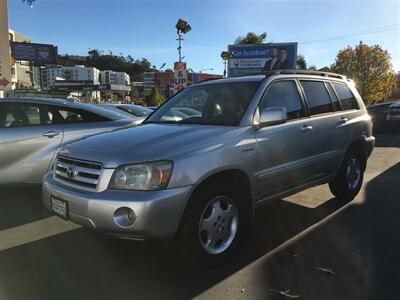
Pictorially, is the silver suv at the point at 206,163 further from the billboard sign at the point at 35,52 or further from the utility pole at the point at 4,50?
the billboard sign at the point at 35,52

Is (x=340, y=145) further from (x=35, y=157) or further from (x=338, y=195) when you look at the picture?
(x=35, y=157)

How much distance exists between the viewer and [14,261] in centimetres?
405

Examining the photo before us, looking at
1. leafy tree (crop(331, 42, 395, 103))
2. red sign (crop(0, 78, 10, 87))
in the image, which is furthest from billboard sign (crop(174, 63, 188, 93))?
leafy tree (crop(331, 42, 395, 103))

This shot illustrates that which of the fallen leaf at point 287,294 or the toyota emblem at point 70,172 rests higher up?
the toyota emblem at point 70,172

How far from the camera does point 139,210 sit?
3314mm

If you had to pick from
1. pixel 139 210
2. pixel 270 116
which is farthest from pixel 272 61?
pixel 139 210

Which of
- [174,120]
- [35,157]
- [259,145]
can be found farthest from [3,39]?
[259,145]

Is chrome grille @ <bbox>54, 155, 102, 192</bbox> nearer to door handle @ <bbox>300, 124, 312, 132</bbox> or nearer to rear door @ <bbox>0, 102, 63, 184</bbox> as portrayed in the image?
rear door @ <bbox>0, 102, 63, 184</bbox>

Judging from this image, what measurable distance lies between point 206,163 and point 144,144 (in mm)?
573

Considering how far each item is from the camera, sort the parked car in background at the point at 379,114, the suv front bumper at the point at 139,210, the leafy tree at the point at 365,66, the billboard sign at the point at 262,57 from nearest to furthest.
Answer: the suv front bumper at the point at 139,210, the parked car in background at the point at 379,114, the billboard sign at the point at 262,57, the leafy tree at the point at 365,66

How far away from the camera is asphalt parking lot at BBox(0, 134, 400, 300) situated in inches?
137

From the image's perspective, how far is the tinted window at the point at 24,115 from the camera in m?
5.93

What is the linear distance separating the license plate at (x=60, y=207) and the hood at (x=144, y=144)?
1.41 feet

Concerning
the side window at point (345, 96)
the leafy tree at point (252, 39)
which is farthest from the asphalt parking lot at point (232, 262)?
the leafy tree at point (252, 39)
